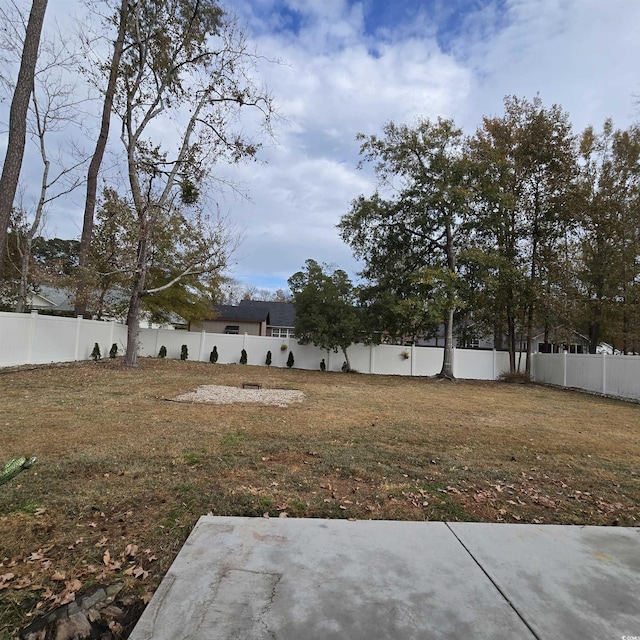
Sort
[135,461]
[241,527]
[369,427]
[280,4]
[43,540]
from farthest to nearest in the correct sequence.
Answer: [280,4], [369,427], [135,461], [241,527], [43,540]

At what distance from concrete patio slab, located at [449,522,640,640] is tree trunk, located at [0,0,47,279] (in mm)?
12050

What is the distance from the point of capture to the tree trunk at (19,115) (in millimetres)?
9945

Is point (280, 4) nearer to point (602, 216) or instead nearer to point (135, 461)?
point (135, 461)

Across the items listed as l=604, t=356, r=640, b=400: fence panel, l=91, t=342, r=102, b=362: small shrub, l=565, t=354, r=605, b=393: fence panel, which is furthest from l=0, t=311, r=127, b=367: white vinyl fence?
l=565, t=354, r=605, b=393: fence panel

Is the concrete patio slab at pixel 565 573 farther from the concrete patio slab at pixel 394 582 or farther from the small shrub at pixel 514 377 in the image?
the small shrub at pixel 514 377

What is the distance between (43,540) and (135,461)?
4.97ft

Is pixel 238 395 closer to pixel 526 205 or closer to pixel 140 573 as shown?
pixel 140 573

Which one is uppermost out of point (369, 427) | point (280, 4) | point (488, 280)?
point (280, 4)

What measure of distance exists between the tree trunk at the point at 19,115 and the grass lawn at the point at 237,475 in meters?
5.35

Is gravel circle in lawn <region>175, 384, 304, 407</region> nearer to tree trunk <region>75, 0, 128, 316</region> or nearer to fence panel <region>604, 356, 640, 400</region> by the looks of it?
tree trunk <region>75, 0, 128, 316</region>

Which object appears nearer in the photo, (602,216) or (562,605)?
(562,605)

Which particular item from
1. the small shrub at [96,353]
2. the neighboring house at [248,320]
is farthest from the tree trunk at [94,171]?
the neighboring house at [248,320]

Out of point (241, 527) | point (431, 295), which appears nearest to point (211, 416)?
point (241, 527)

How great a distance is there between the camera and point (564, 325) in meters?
19.3
